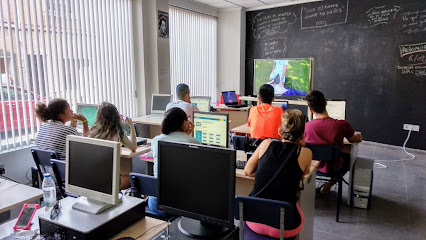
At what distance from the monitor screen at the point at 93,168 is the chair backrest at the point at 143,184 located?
1.41 ft

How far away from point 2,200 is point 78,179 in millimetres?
743

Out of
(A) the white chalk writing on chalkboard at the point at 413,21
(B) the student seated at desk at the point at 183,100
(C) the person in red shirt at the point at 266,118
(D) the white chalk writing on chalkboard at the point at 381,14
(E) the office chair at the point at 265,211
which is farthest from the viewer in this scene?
(D) the white chalk writing on chalkboard at the point at 381,14

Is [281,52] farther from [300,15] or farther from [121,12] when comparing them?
[121,12]

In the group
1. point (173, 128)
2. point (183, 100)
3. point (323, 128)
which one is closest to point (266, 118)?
point (323, 128)

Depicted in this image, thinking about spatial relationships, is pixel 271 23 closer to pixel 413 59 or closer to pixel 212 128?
pixel 413 59

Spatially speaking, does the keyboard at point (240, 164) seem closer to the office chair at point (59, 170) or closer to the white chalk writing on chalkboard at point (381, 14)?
the office chair at point (59, 170)

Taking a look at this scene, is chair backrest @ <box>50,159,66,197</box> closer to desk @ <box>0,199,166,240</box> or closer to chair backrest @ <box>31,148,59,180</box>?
chair backrest @ <box>31,148,59,180</box>

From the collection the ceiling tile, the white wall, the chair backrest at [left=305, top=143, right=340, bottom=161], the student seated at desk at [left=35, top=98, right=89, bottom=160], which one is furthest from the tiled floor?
the ceiling tile

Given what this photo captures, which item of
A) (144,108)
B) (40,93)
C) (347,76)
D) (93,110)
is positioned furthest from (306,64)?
(40,93)

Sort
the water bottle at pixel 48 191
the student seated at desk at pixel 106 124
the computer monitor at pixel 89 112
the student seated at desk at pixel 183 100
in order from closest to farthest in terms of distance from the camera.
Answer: the water bottle at pixel 48 191 → the student seated at desk at pixel 106 124 → the computer monitor at pixel 89 112 → the student seated at desk at pixel 183 100

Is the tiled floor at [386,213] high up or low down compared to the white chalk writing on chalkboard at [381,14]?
down

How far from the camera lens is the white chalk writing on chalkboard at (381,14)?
5552 mm

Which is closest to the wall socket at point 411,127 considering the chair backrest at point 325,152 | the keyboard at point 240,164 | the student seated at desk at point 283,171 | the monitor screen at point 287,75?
the monitor screen at point 287,75

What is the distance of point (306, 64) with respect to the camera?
559 centimetres
